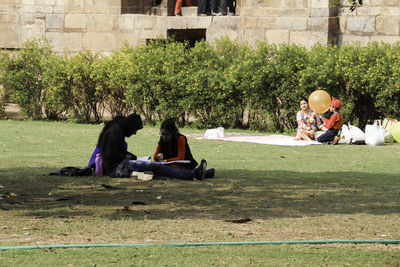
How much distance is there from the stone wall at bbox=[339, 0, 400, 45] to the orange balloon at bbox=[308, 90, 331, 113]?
11.0 ft

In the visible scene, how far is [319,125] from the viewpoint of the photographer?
1484cm

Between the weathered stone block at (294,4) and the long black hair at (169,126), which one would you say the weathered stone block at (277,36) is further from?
the long black hair at (169,126)

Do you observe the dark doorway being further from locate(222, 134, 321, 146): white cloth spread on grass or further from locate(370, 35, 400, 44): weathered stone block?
locate(222, 134, 321, 146): white cloth spread on grass

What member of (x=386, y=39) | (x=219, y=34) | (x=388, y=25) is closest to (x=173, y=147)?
(x=386, y=39)

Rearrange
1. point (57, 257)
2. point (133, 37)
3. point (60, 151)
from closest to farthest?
point (57, 257)
point (60, 151)
point (133, 37)

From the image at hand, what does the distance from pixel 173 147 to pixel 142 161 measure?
20.7 inches

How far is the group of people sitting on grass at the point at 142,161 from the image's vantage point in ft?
29.6

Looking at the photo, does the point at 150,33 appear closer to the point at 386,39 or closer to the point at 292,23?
the point at 292,23

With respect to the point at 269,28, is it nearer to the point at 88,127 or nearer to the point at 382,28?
the point at 382,28

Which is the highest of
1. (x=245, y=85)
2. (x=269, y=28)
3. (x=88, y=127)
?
(x=269, y=28)

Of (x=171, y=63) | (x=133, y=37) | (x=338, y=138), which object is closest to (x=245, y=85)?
(x=171, y=63)

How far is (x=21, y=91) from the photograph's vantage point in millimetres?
19234

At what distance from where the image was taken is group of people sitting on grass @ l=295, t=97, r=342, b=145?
1409 cm

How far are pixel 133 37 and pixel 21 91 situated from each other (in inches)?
139
